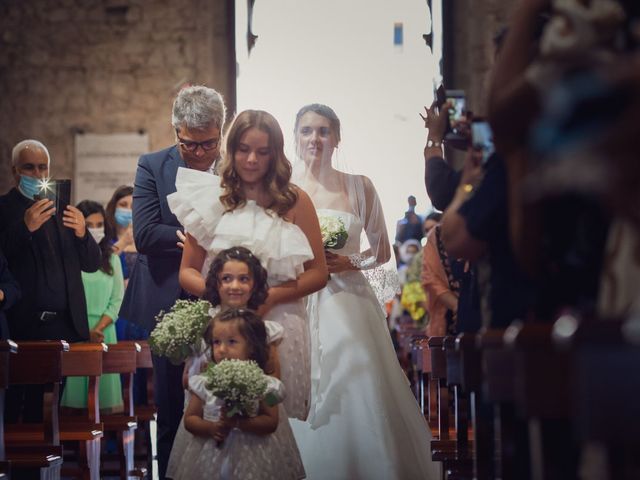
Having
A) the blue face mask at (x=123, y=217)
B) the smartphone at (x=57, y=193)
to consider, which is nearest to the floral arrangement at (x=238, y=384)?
the smartphone at (x=57, y=193)

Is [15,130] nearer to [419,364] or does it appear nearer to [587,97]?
Answer: [419,364]

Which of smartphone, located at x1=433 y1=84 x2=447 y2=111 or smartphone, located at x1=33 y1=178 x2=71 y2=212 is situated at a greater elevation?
smartphone, located at x1=433 y1=84 x2=447 y2=111

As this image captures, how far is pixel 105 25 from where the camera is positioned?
14.0m

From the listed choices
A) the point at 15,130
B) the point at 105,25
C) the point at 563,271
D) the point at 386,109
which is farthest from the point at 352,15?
the point at 563,271

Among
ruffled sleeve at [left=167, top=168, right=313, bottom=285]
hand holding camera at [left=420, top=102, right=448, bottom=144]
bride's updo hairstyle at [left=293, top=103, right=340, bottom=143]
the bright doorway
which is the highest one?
the bright doorway

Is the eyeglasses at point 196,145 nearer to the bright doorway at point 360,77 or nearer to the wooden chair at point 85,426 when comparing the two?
the wooden chair at point 85,426

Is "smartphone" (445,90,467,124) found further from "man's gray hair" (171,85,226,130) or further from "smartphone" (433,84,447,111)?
"man's gray hair" (171,85,226,130)

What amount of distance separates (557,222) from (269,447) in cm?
223

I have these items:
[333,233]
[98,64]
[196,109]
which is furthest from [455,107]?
[98,64]

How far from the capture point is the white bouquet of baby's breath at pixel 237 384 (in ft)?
13.4

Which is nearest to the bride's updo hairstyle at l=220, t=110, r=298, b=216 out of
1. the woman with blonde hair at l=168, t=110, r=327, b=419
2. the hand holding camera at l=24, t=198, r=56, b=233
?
the woman with blonde hair at l=168, t=110, r=327, b=419

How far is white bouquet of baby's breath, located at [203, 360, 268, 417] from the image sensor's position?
4.08m

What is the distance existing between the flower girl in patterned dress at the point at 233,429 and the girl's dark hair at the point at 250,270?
0.46 ft

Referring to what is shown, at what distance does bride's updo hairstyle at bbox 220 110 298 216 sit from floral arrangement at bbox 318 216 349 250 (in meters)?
1.12
